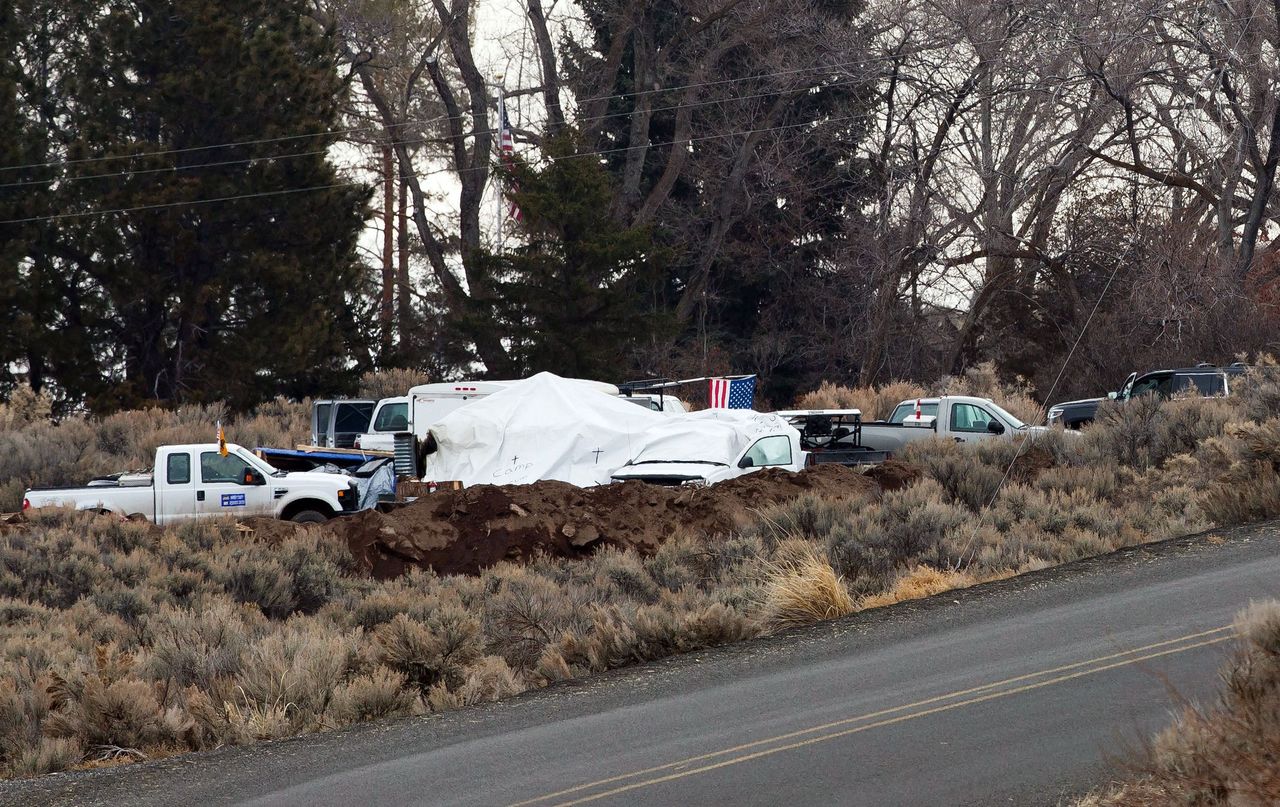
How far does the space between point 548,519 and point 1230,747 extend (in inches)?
558

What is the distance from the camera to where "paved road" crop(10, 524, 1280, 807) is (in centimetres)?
744

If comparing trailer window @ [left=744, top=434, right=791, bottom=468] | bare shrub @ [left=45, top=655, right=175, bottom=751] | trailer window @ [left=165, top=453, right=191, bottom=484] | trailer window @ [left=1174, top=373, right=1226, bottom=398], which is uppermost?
trailer window @ [left=1174, top=373, right=1226, bottom=398]

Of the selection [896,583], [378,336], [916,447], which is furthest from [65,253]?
[896,583]

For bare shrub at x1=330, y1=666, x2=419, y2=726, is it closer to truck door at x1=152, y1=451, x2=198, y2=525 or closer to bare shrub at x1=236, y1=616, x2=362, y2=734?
bare shrub at x1=236, y1=616, x2=362, y2=734

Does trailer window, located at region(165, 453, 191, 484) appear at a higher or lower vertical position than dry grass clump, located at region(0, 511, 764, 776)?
higher

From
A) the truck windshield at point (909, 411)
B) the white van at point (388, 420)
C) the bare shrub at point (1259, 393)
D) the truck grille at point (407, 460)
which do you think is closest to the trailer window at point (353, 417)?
the white van at point (388, 420)

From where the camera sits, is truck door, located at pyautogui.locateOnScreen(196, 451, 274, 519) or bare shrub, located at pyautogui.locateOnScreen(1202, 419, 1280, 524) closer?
bare shrub, located at pyautogui.locateOnScreen(1202, 419, 1280, 524)

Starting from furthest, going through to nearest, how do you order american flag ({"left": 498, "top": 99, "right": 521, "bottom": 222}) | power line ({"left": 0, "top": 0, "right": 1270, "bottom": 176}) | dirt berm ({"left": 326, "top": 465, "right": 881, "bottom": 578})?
american flag ({"left": 498, "top": 99, "right": 521, "bottom": 222}) → power line ({"left": 0, "top": 0, "right": 1270, "bottom": 176}) → dirt berm ({"left": 326, "top": 465, "right": 881, "bottom": 578})

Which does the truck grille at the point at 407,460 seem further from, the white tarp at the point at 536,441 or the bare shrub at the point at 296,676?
the bare shrub at the point at 296,676

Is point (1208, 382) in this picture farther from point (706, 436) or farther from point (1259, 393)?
point (706, 436)

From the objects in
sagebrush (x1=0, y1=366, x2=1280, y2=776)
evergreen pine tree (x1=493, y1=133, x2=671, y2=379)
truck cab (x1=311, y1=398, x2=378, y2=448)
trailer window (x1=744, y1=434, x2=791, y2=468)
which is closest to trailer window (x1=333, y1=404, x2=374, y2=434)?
truck cab (x1=311, y1=398, x2=378, y2=448)

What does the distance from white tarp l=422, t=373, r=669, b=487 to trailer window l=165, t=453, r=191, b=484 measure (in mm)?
4284

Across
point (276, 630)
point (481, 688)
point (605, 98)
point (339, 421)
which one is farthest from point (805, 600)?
point (605, 98)

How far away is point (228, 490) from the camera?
23000 mm
